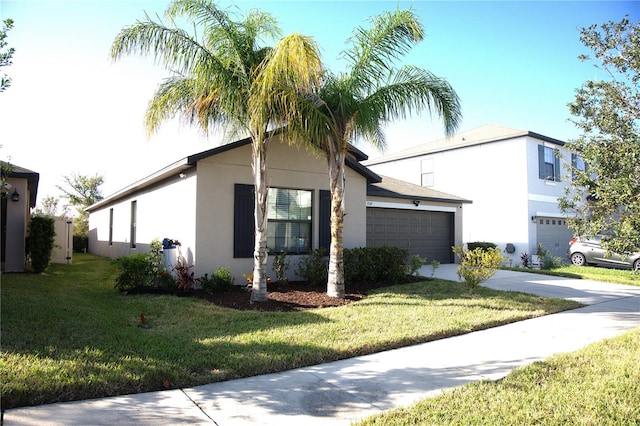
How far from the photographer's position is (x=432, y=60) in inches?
368

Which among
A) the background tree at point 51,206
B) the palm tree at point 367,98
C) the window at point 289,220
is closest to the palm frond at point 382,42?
the palm tree at point 367,98

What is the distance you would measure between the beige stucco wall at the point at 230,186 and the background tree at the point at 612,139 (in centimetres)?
633

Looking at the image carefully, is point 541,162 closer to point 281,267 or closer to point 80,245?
point 281,267

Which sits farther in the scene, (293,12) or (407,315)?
(293,12)

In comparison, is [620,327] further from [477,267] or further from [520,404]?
[520,404]

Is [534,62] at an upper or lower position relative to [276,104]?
upper

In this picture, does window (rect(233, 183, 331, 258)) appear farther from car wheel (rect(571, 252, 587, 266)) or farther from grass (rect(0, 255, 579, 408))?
car wheel (rect(571, 252, 587, 266))

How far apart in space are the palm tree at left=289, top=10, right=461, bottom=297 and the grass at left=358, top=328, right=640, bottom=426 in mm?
4918

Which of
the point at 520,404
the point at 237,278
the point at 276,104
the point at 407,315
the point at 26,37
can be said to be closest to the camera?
the point at 520,404

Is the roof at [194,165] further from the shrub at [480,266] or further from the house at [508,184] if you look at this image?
the house at [508,184]

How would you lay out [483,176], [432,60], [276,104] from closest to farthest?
[276,104]
[432,60]
[483,176]

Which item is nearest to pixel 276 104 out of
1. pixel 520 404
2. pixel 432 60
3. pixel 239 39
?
pixel 239 39

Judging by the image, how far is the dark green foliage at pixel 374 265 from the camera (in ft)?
34.7

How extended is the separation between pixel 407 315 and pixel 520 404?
348 cm
